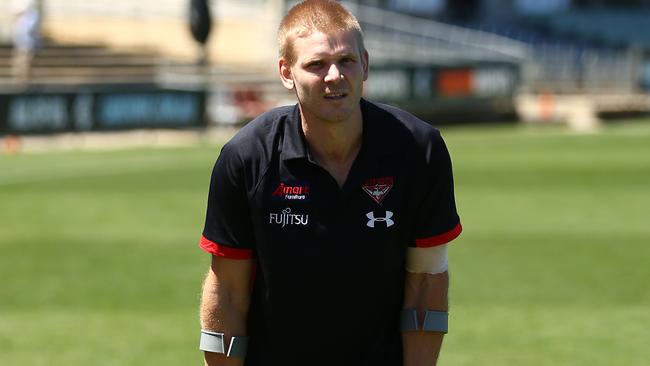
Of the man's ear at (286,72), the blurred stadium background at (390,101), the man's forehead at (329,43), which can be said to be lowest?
the blurred stadium background at (390,101)

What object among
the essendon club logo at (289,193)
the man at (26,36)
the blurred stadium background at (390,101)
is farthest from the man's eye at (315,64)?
the man at (26,36)

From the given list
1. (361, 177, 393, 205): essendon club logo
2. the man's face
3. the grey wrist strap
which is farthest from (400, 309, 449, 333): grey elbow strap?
the man's face

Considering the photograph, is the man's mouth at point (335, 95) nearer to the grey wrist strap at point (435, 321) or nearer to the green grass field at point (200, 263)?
the grey wrist strap at point (435, 321)

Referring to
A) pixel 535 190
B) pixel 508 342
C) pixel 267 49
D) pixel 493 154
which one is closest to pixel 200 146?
pixel 493 154

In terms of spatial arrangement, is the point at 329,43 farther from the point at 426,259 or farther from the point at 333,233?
the point at 426,259

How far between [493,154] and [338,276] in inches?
811

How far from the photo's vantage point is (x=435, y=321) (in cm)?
471

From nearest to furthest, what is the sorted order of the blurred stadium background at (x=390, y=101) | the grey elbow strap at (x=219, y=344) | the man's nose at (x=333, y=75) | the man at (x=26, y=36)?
the man's nose at (x=333, y=75) → the grey elbow strap at (x=219, y=344) → the blurred stadium background at (x=390, y=101) → the man at (x=26, y=36)

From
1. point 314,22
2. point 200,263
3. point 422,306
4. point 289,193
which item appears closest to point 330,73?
point 314,22

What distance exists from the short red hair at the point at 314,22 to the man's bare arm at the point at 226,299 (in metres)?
0.73

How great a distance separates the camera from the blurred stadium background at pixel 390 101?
10789 millimetres

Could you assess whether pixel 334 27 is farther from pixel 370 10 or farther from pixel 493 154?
pixel 370 10

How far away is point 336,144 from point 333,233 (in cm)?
28

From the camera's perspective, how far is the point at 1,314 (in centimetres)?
1133
